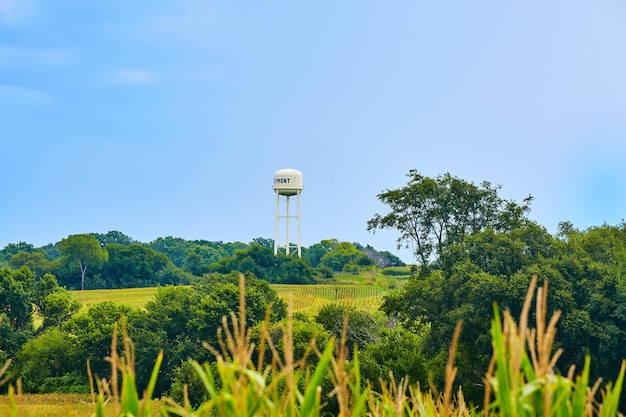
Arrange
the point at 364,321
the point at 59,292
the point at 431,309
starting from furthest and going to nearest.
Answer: the point at 59,292, the point at 364,321, the point at 431,309

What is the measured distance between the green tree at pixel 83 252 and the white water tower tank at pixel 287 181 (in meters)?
26.6

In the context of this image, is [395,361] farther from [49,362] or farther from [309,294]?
[309,294]

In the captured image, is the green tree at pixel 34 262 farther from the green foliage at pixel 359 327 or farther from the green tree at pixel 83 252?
the green foliage at pixel 359 327

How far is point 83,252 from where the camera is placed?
3935 inches

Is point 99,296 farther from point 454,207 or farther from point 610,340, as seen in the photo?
point 610,340

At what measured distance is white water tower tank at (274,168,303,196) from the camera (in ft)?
292

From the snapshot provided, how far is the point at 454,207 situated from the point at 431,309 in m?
6.13

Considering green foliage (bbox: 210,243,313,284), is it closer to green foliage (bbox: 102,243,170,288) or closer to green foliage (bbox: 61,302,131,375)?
green foliage (bbox: 102,243,170,288)

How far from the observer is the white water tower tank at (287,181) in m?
88.9

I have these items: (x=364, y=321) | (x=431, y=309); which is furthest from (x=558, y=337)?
(x=364, y=321)

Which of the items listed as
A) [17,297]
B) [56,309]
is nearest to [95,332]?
[56,309]

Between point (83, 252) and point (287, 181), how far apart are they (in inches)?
1165

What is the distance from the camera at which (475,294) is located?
2666 centimetres

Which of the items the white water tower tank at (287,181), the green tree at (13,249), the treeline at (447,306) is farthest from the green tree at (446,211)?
the green tree at (13,249)
